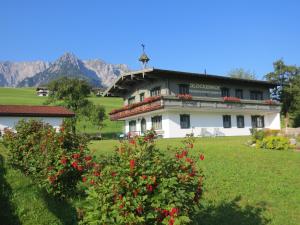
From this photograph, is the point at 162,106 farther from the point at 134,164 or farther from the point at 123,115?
the point at 134,164

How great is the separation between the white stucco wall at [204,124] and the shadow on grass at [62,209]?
23.7 meters

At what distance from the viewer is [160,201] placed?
471cm

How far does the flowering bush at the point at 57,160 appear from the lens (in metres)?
8.24

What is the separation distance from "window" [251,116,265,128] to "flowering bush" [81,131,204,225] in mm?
37847

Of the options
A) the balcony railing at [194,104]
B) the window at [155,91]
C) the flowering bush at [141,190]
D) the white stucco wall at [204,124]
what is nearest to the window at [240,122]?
the white stucco wall at [204,124]

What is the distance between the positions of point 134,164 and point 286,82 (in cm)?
5086

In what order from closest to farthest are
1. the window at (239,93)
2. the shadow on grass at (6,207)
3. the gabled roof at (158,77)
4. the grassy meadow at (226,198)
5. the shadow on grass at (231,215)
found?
A: the shadow on grass at (6,207) → the grassy meadow at (226,198) → the shadow on grass at (231,215) → the gabled roof at (158,77) → the window at (239,93)

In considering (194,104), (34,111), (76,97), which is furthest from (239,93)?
(34,111)

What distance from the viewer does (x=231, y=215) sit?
8477mm

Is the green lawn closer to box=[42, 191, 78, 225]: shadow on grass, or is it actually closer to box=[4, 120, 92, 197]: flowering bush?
box=[42, 191, 78, 225]: shadow on grass

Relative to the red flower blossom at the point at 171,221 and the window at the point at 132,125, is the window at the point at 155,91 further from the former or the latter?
the red flower blossom at the point at 171,221

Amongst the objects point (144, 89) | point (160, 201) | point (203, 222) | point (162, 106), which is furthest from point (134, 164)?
point (144, 89)

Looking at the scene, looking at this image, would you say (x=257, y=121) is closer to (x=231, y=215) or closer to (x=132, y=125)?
(x=132, y=125)

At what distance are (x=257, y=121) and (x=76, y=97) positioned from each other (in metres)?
22.3
